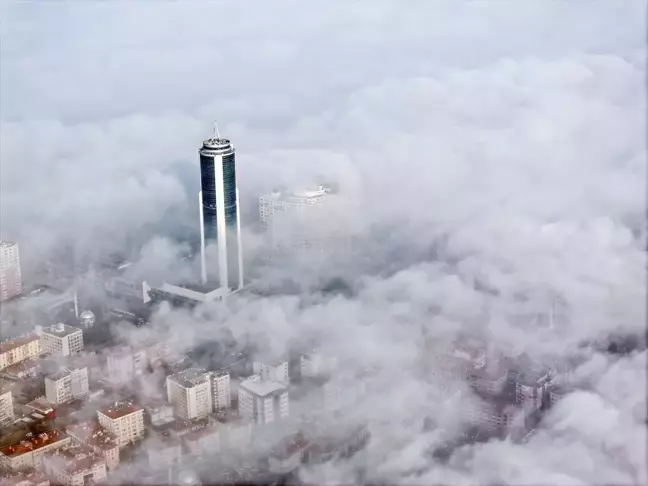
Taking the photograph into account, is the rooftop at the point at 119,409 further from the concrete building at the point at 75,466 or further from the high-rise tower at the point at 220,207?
the high-rise tower at the point at 220,207

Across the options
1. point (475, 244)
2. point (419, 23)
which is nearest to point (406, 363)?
point (475, 244)

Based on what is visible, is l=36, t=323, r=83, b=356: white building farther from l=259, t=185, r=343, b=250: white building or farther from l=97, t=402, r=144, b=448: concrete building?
l=259, t=185, r=343, b=250: white building

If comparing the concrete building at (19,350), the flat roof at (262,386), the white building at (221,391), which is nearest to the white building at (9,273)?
the concrete building at (19,350)

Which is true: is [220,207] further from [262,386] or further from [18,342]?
[18,342]

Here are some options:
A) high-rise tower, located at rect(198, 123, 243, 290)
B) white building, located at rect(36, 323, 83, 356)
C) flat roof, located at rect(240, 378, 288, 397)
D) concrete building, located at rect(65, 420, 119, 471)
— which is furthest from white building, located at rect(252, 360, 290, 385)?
white building, located at rect(36, 323, 83, 356)

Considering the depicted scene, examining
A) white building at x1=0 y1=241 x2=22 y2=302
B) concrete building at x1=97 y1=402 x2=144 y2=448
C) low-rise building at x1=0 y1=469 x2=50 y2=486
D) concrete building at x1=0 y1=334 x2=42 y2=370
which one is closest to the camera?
low-rise building at x1=0 y1=469 x2=50 y2=486

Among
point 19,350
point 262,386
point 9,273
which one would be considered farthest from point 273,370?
point 9,273
